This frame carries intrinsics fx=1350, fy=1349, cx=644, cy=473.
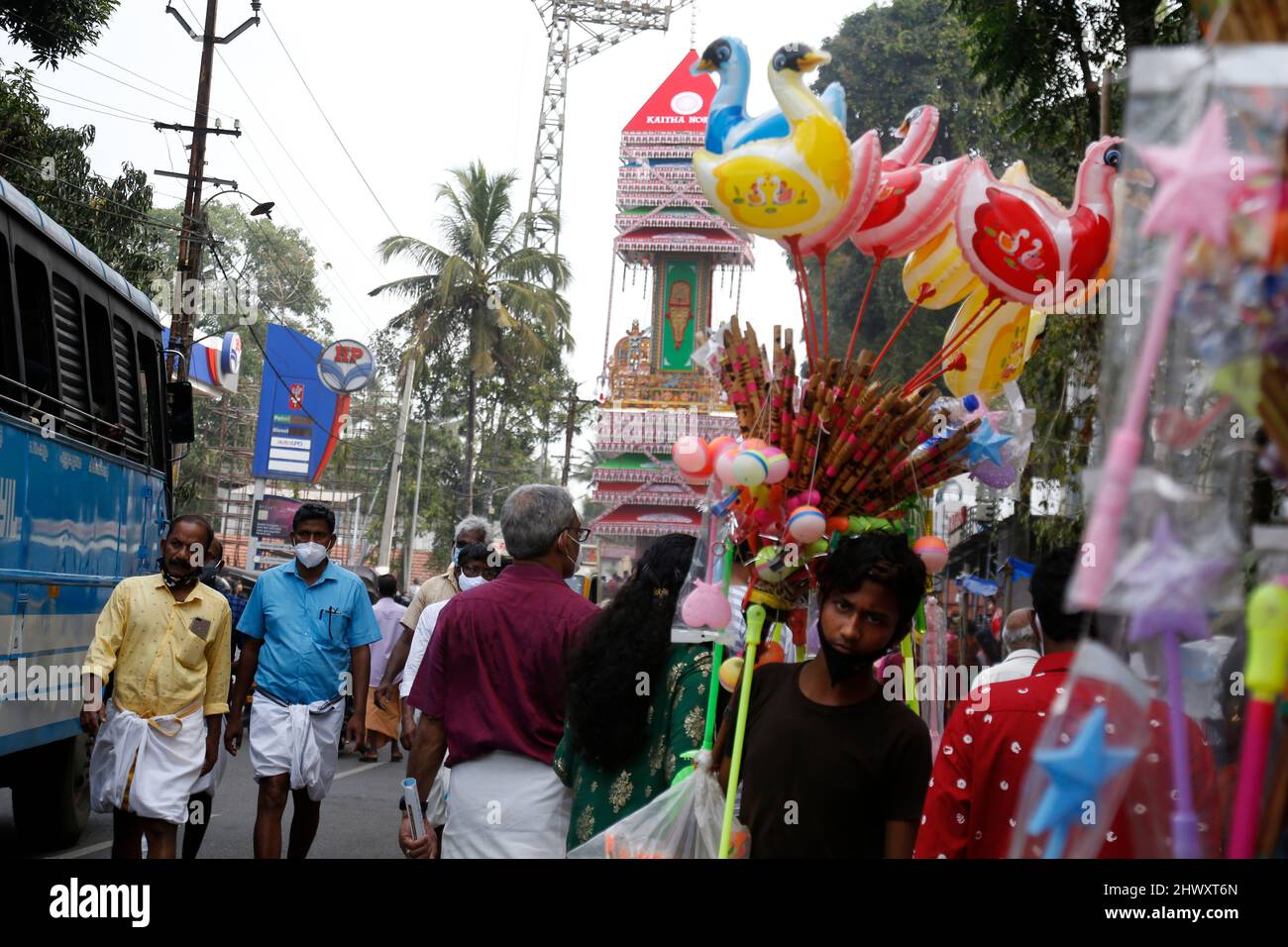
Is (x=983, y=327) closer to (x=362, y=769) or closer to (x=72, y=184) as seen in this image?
(x=362, y=769)

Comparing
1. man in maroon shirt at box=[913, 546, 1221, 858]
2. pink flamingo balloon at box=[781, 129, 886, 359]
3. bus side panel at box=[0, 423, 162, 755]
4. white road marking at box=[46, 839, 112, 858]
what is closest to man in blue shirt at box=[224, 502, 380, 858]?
bus side panel at box=[0, 423, 162, 755]

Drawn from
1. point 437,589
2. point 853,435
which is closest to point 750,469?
point 853,435

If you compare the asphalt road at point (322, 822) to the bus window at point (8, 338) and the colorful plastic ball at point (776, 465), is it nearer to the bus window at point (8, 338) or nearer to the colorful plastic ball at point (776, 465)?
the bus window at point (8, 338)

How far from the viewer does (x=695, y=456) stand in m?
3.81

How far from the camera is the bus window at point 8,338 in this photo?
19.9ft

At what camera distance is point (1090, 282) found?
4.23 m

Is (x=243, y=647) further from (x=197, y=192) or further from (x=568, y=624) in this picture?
(x=197, y=192)

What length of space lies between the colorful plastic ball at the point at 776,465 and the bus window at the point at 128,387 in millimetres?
5965

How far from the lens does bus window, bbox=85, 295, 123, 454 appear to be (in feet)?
25.6

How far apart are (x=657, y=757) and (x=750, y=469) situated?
82 cm

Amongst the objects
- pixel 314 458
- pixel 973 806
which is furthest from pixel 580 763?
pixel 314 458

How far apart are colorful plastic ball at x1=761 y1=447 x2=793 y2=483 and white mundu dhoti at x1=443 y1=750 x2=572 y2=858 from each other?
114cm

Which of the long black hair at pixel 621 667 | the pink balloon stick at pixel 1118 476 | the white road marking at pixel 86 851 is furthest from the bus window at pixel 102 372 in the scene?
the pink balloon stick at pixel 1118 476
